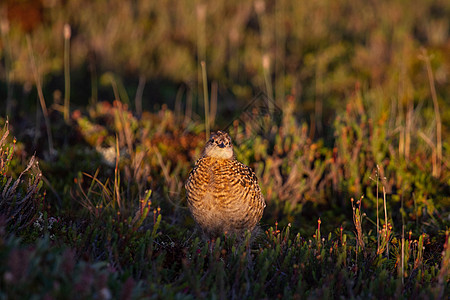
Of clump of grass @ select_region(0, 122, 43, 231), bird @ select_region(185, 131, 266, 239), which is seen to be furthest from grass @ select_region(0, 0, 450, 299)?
bird @ select_region(185, 131, 266, 239)

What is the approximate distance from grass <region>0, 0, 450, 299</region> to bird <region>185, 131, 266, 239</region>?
0.51ft

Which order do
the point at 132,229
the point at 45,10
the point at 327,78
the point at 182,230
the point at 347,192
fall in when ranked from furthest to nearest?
the point at 45,10, the point at 327,78, the point at 347,192, the point at 182,230, the point at 132,229

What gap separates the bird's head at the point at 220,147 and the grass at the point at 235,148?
600mm

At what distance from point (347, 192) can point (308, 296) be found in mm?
2049

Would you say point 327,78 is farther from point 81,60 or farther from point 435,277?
point 435,277

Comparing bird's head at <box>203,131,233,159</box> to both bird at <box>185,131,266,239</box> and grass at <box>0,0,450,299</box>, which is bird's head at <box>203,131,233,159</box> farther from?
grass at <box>0,0,450,299</box>

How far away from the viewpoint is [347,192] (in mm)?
4777

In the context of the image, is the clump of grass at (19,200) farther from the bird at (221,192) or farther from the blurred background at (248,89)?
the bird at (221,192)

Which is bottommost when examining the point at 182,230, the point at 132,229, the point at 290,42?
the point at 182,230

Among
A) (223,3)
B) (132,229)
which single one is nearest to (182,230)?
(132,229)

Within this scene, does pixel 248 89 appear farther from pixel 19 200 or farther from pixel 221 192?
pixel 19 200

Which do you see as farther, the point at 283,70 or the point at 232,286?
the point at 283,70

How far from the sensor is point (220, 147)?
3504 mm

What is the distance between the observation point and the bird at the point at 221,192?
11.4 feet
